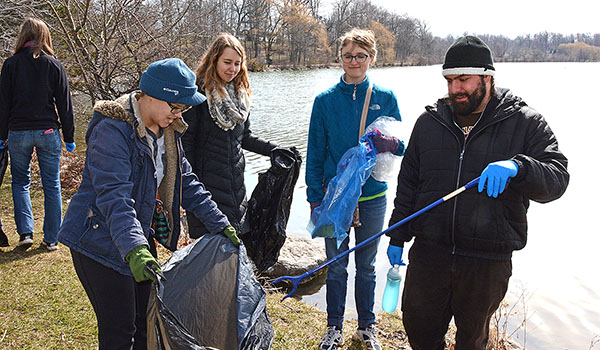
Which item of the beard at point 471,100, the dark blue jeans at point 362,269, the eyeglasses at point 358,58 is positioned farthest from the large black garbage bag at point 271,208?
the beard at point 471,100

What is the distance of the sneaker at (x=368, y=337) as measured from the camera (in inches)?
121

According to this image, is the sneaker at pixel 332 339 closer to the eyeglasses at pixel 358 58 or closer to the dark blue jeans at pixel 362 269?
the dark blue jeans at pixel 362 269

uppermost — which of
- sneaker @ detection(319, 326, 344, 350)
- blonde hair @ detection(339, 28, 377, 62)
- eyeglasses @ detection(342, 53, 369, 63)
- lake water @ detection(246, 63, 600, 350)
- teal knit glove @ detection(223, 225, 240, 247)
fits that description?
blonde hair @ detection(339, 28, 377, 62)

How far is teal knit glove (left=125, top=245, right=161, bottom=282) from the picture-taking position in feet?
5.84

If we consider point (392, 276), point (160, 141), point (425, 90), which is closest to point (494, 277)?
point (392, 276)

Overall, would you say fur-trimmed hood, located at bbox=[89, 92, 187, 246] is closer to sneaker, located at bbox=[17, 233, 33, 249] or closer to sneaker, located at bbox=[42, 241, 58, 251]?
sneaker, located at bbox=[42, 241, 58, 251]

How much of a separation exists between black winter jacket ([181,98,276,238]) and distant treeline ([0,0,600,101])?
175 inches

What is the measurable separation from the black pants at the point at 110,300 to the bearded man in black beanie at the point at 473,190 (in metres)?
1.38

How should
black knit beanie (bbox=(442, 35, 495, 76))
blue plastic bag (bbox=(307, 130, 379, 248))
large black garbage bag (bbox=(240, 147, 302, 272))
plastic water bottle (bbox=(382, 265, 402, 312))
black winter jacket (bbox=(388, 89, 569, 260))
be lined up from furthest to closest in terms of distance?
large black garbage bag (bbox=(240, 147, 302, 272)), blue plastic bag (bbox=(307, 130, 379, 248)), plastic water bottle (bbox=(382, 265, 402, 312)), black knit beanie (bbox=(442, 35, 495, 76)), black winter jacket (bbox=(388, 89, 569, 260))

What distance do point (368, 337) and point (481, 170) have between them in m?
1.46

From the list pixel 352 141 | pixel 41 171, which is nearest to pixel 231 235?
pixel 352 141

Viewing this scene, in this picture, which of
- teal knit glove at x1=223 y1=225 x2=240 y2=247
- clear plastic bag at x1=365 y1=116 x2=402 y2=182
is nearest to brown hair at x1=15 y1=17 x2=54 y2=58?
teal knit glove at x1=223 y1=225 x2=240 y2=247

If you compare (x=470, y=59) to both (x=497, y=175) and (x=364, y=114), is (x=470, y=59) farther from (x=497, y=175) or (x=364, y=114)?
(x=364, y=114)

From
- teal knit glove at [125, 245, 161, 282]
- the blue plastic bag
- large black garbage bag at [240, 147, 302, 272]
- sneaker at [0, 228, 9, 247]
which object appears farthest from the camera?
sneaker at [0, 228, 9, 247]
